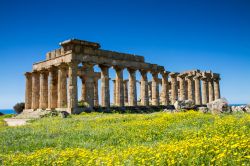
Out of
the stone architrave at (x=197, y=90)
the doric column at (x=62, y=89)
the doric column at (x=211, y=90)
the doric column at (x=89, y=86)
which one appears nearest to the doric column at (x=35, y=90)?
the doric column at (x=62, y=89)

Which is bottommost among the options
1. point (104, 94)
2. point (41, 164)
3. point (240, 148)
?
point (41, 164)

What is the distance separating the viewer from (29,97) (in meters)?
45.1

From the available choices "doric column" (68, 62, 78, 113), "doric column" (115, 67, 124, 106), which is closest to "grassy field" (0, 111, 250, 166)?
"doric column" (68, 62, 78, 113)

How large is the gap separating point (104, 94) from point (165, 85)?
45.7 ft

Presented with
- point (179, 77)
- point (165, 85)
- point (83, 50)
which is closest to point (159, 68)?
point (165, 85)

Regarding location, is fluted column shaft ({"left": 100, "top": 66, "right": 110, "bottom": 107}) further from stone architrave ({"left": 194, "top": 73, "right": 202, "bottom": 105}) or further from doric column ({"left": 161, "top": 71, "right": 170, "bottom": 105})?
stone architrave ({"left": 194, "top": 73, "right": 202, "bottom": 105})

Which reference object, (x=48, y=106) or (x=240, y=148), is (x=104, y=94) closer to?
(x=48, y=106)

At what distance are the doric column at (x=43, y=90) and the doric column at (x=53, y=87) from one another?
3.82 ft

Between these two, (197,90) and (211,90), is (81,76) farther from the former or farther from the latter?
(211,90)

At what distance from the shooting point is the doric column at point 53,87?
4088 cm

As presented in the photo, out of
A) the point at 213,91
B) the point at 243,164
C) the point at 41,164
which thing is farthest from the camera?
the point at 213,91

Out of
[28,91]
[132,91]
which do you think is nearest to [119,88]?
[132,91]

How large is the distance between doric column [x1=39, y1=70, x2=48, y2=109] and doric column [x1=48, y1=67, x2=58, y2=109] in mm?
1163

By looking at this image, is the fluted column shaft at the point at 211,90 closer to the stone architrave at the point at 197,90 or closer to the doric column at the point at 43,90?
the stone architrave at the point at 197,90
